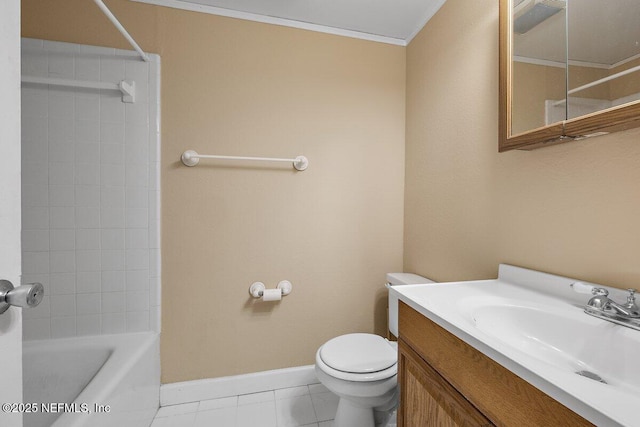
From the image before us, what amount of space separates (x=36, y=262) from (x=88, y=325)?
0.40 metres

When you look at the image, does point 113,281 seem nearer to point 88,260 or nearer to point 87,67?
point 88,260

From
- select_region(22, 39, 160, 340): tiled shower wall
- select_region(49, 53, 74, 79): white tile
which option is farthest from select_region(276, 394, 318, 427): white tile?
select_region(49, 53, 74, 79): white tile

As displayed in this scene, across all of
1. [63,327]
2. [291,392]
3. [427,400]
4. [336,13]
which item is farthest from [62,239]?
[336,13]

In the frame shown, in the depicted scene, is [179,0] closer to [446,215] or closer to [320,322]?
[446,215]

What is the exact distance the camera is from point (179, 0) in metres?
1.44

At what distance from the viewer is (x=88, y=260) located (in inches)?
53.4

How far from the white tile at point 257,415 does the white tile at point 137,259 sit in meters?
0.93

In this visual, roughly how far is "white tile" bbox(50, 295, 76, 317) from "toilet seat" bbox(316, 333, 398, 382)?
4.18 ft

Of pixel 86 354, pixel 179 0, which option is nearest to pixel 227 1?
pixel 179 0

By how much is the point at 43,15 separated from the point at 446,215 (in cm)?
227

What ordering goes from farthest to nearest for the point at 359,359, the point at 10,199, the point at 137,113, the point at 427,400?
the point at 137,113, the point at 359,359, the point at 427,400, the point at 10,199

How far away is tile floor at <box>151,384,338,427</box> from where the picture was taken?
134 cm

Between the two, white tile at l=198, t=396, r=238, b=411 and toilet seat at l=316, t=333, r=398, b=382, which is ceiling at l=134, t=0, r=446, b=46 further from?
white tile at l=198, t=396, r=238, b=411

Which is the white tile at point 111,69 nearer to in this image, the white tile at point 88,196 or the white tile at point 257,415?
the white tile at point 88,196
